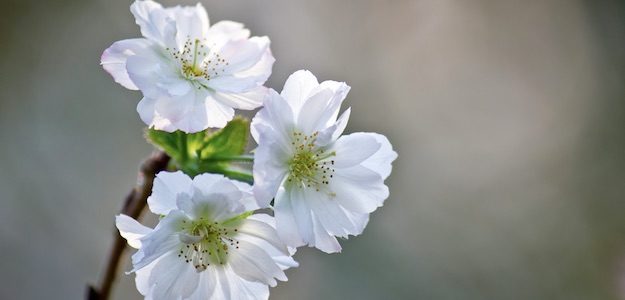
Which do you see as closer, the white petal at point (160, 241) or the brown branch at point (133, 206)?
the white petal at point (160, 241)

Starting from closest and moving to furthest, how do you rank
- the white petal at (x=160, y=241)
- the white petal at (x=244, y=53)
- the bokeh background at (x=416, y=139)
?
the white petal at (x=160, y=241) < the white petal at (x=244, y=53) < the bokeh background at (x=416, y=139)

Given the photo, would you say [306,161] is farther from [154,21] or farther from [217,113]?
[154,21]

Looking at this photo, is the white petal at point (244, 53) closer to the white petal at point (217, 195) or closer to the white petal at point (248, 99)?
the white petal at point (248, 99)

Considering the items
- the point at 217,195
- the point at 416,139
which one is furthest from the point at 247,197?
the point at 416,139

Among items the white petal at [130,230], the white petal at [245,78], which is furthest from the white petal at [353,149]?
the white petal at [130,230]

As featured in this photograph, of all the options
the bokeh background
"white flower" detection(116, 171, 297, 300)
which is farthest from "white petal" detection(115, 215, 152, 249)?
the bokeh background

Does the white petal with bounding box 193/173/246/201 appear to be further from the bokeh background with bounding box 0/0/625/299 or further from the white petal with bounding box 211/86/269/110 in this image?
the bokeh background with bounding box 0/0/625/299

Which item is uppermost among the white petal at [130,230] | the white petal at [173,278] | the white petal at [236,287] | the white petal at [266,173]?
the white petal at [266,173]
